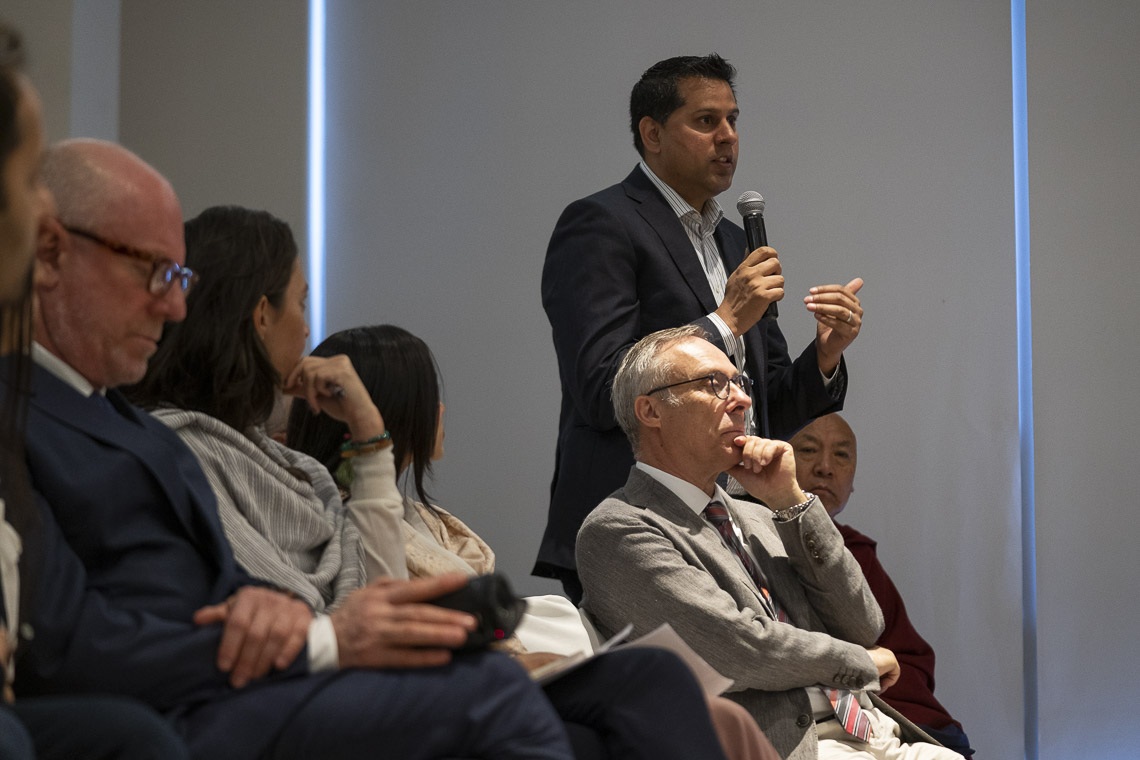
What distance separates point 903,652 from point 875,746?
2.19ft

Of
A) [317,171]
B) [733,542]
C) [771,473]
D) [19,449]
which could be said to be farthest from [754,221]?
[317,171]

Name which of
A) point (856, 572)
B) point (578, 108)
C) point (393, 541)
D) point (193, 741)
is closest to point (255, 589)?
point (193, 741)

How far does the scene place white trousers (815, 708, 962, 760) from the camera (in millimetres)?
2406

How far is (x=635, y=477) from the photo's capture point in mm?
2549

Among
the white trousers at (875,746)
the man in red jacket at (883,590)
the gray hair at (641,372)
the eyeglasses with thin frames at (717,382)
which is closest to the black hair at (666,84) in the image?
the gray hair at (641,372)

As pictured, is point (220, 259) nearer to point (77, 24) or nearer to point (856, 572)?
point (856, 572)

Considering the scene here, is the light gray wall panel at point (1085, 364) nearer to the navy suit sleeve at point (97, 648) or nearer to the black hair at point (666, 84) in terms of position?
the black hair at point (666, 84)

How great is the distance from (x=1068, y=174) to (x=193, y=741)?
3887 millimetres

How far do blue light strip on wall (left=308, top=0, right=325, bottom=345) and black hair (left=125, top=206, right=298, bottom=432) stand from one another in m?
2.25

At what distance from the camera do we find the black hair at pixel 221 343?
1988 mm

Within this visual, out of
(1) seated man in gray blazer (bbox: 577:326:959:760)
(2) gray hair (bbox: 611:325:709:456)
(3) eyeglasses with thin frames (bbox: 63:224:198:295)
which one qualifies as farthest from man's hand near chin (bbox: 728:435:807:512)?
(3) eyeglasses with thin frames (bbox: 63:224:198:295)

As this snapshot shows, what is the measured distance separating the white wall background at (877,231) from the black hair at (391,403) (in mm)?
1784

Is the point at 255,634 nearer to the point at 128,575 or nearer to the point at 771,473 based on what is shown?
the point at 128,575

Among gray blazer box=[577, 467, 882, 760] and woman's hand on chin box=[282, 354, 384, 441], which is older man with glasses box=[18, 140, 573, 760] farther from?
gray blazer box=[577, 467, 882, 760]
